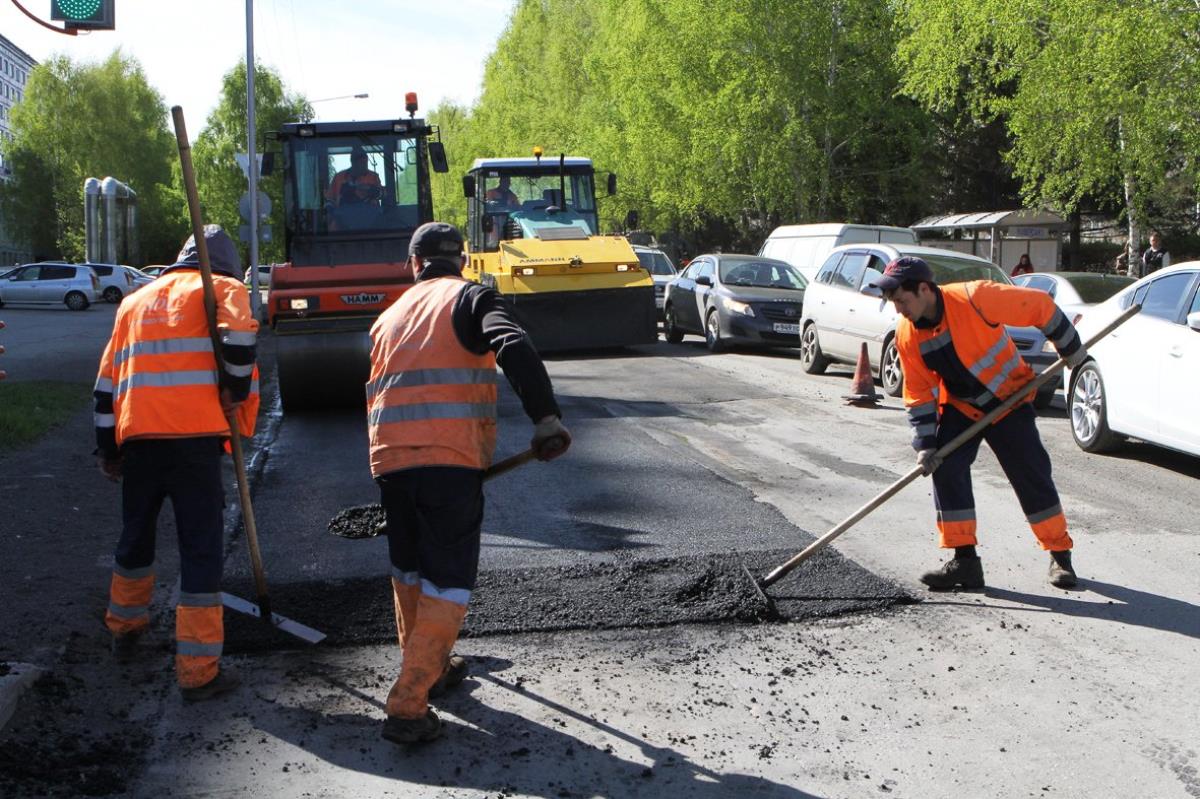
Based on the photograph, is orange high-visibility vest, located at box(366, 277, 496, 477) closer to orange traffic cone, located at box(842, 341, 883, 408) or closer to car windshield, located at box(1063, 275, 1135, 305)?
orange traffic cone, located at box(842, 341, 883, 408)

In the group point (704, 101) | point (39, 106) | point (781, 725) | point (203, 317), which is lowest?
point (781, 725)

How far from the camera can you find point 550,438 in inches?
162

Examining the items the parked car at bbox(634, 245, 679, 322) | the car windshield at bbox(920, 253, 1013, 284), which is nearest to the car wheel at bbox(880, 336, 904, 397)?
the car windshield at bbox(920, 253, 1013, 284)

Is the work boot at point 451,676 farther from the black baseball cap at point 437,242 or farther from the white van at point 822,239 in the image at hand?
the white van at point 822,239

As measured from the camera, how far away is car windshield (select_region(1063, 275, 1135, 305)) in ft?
52.4

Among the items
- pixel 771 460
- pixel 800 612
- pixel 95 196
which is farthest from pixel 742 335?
pixel 95 196

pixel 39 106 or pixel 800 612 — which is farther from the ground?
pixel 39 106

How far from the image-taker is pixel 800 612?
5695 mm

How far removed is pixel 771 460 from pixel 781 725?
217 inches

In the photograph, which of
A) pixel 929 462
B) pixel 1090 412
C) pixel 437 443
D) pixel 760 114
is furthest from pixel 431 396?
pixel 760 114

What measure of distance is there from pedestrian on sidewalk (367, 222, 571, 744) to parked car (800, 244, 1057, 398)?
9927mm

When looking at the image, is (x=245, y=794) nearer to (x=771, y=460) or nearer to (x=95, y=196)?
(x=771, y=460)

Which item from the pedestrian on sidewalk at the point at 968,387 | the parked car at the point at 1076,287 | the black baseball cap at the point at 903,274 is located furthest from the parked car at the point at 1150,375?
the parked car at the point at 1076,287

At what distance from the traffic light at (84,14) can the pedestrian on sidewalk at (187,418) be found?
4.85m
